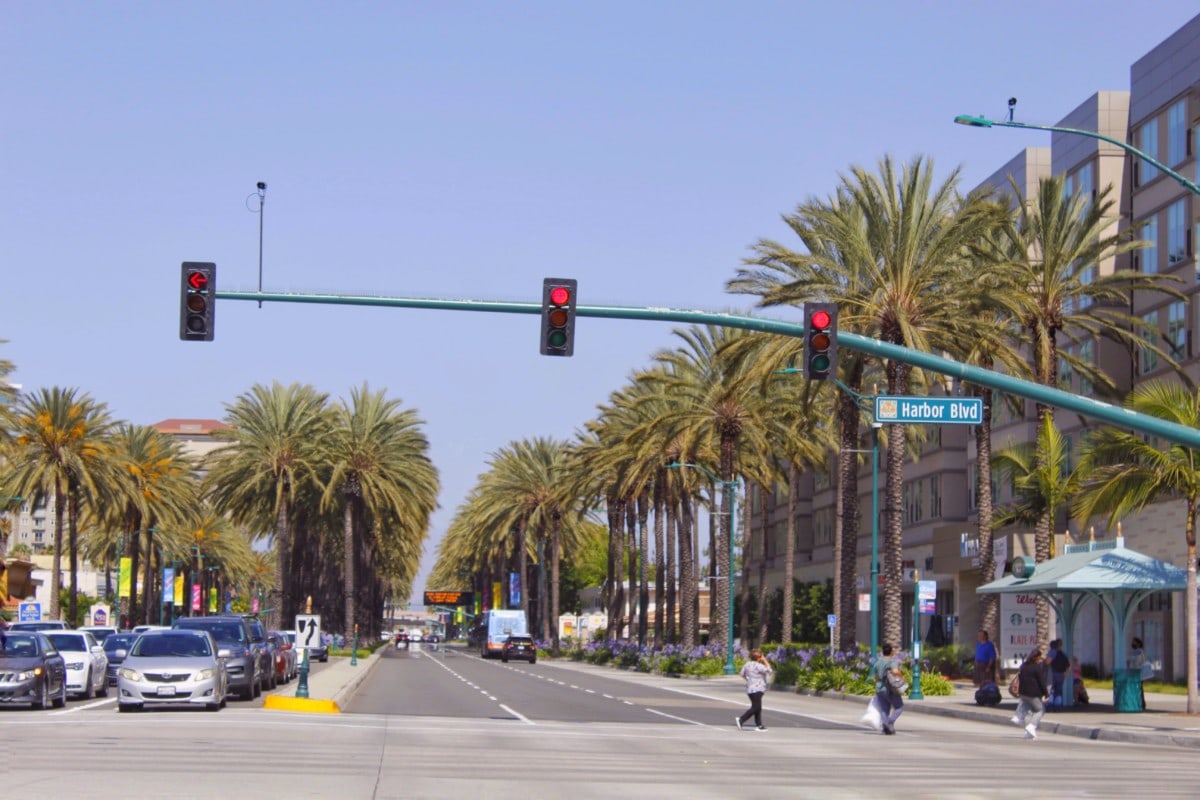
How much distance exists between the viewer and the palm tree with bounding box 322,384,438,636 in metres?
74.8

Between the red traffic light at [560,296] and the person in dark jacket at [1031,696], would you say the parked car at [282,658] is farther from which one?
the red traffic light at [560,296]

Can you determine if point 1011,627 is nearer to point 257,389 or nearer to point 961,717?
point 961,717

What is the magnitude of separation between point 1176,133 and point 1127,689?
82.3 ft

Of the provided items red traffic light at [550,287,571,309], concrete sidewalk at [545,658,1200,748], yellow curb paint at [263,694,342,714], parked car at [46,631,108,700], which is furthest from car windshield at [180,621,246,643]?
red traffic light at [550,287,571,309]

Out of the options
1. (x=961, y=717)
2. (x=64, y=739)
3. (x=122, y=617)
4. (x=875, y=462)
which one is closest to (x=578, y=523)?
(x=122, y=617)

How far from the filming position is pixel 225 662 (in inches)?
1297

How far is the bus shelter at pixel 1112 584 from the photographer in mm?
33531

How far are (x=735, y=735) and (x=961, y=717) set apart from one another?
1007cm

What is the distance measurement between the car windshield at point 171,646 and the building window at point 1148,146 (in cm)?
3787

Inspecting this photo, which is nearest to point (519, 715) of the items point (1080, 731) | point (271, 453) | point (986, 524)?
point (1080, 731)

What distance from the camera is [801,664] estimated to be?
4972cm

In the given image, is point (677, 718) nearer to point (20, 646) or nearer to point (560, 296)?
point (20, 646)

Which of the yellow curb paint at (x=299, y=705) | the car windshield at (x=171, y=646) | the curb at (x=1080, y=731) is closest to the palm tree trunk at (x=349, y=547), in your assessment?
the curb at (x=1080, y=731)

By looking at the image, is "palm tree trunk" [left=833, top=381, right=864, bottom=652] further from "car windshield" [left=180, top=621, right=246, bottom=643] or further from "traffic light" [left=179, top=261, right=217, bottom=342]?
"traffic light" [left=179, top=261, right=217, bottom=342]
